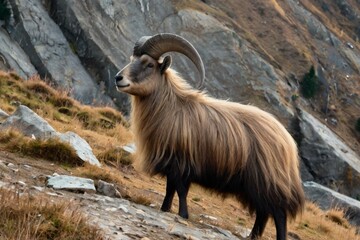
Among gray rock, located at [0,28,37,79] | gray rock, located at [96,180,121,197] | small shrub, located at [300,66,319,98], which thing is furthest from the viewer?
small shrub, located at [300,66,319,98]

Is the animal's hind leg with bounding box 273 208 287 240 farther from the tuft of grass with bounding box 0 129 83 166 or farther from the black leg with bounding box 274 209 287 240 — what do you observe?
the tuft of grass with bounding box 0 129 83 166

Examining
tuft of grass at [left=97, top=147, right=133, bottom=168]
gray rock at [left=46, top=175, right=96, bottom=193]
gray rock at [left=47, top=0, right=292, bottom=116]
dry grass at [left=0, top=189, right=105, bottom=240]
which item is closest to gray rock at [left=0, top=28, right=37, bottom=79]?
gray rock at [left=47, top=0, right=292, bottom=116]

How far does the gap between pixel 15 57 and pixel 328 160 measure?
28.3 metres

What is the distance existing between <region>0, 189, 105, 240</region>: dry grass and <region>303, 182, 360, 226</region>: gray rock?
15.0 m

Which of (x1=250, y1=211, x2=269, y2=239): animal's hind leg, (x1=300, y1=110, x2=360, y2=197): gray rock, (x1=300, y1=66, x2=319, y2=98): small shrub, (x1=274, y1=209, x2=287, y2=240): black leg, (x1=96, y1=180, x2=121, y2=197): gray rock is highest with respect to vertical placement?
(x1=300, y1=66, x2=319, y2=98): small shrub

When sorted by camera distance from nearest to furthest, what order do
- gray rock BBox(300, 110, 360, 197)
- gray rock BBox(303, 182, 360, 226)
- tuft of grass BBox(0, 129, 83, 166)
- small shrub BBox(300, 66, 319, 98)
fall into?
1. tuft of grass BBox(0, 129, 83, 166)
2. gray rock BBox(303, 182, 360, 226)
3. gray rock BBox(300, 110, 360, 197)
4. small shrub BBox(300, 66, 319, 98)

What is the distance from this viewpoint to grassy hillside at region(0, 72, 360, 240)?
4949 millimetres

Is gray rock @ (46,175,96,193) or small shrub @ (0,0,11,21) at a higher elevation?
gray rock @ (46,175,96,193)

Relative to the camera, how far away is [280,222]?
9.12 m

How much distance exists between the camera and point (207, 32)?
54.2 metres

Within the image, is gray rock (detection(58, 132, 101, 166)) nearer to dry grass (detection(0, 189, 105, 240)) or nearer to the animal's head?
the animal's head

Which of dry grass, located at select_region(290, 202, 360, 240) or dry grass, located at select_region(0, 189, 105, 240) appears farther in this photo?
dry grass, located at select_region(290, 202, 360, 240)

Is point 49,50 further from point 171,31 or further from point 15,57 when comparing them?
point 171,31

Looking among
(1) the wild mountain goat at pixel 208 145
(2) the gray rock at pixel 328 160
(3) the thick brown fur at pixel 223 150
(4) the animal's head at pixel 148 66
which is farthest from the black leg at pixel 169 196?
(2) the gray rock at pixel 328 160
